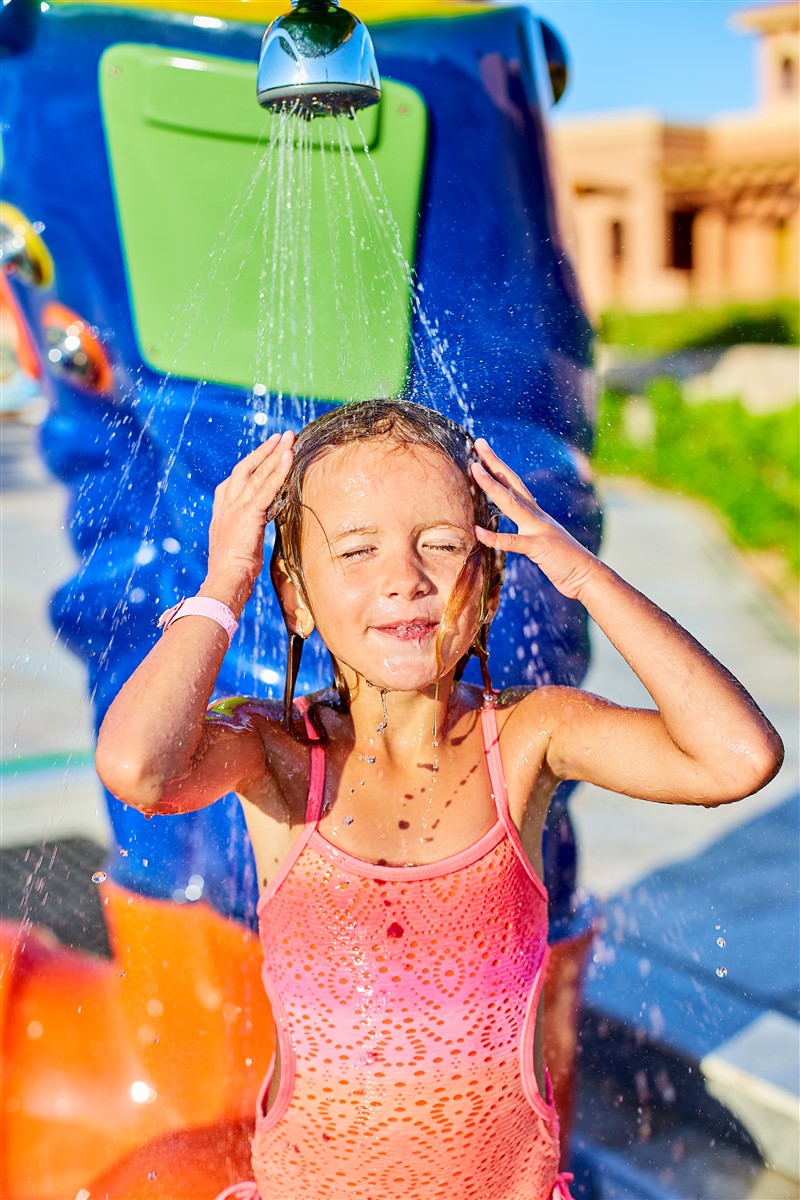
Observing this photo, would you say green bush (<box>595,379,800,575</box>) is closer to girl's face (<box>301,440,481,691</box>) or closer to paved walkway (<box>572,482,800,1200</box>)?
paved walkway (<box>572,482,800,1200</box>)

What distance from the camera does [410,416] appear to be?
57.6 inches

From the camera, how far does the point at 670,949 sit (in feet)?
8.35

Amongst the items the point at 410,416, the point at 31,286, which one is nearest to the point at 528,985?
the point at 410,416

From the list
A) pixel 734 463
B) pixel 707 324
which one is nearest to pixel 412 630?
pixel 734 463

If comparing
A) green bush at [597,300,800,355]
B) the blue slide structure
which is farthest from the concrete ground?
green bush at [597,300,800,355]

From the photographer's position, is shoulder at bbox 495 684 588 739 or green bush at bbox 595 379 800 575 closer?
shoulder at bbox 495 684 588 739

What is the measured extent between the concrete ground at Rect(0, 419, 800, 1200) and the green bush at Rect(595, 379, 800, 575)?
1.68 meters

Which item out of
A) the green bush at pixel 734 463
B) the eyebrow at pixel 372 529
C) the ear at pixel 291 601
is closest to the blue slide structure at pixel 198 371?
the ear at pixel 291 601

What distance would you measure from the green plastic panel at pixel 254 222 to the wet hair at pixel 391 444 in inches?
12.3

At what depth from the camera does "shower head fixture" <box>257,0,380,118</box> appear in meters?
1.52

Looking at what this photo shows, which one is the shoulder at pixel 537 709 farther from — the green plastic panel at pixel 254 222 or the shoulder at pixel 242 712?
the green plastic panel at pixel 254 222

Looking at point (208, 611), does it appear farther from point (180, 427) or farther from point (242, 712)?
point (180, 427)

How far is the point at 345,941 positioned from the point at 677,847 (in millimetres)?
1777

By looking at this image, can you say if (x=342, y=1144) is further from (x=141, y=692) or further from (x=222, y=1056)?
(x=141, y=692)
